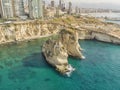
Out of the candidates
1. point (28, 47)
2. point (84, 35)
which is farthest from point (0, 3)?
point (84, 35)

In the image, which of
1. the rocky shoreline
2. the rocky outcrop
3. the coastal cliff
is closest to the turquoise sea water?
the rocky outcrop

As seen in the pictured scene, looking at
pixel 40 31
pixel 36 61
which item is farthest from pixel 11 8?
pixel 36 61

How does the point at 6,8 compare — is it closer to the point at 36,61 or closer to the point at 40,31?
the point at 40,31

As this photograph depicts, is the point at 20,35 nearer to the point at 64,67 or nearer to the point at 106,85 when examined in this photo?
the point at 64,67

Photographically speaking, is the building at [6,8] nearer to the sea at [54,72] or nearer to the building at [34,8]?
the building at [34,8]

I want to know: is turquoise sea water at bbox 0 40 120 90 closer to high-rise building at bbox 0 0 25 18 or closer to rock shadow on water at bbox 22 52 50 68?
rock shadow on water at bbox 22 52 50 68

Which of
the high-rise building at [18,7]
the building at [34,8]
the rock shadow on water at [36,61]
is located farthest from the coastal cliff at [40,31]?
the high-rise building at [18,7]
